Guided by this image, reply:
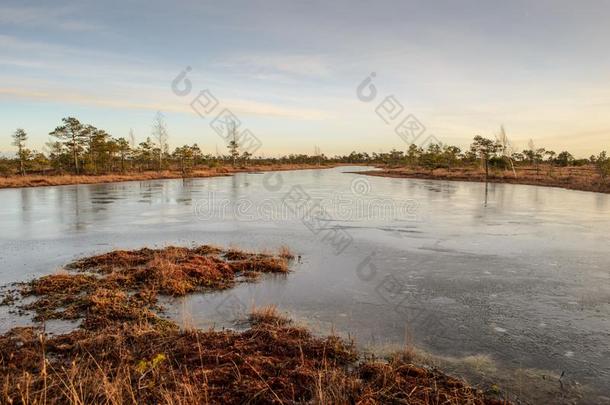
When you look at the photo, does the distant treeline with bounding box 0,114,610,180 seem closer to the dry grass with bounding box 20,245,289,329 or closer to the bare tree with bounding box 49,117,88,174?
the bare tree with bounding box 49,117,88,174

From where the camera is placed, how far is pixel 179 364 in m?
5.07

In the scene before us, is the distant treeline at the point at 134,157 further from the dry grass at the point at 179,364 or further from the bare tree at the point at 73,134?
the dry grass at the point at 179,364

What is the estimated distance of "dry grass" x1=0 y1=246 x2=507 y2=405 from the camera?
4.24 m

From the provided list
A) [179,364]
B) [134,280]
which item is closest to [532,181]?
[134,280]

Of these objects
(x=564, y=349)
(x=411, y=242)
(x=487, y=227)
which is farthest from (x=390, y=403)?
(x=487, y=227)

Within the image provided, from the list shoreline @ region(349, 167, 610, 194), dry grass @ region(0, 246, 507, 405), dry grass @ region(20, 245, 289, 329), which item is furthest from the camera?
shoreline @ region(349, 167, 610, 194)

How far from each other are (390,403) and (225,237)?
11365mm

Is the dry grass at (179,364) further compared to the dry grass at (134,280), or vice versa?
the dry grass at (134,280)

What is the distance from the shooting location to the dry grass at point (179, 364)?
13.9ft

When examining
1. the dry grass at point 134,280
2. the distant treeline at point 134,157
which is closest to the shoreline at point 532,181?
the distant treeline at point 134,157

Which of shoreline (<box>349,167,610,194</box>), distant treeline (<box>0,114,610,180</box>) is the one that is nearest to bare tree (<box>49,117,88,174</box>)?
distant treeline (<box>0,114,610,180</box>)

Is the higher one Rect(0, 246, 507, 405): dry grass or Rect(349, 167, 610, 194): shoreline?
Rect(349, 167, 610, 194): shoreline

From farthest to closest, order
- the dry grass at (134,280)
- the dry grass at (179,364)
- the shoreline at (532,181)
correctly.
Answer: the shoreline at (532,181) → the dry grass at (134,280) → the dry grass at (179,364)

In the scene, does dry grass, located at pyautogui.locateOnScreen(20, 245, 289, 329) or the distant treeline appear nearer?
dry grass, located at pyautogui.locateOnScreen(20, 245, 289, 329)
